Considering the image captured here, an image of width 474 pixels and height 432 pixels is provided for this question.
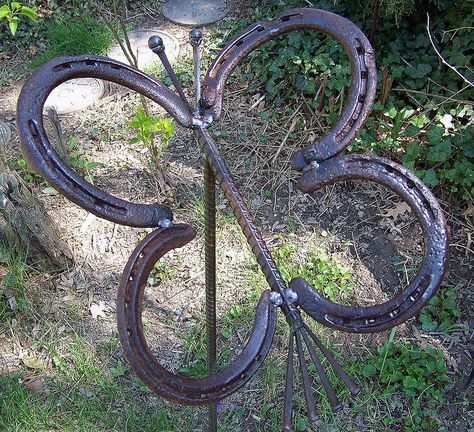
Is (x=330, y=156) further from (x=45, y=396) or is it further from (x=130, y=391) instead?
(x=45, y=396)

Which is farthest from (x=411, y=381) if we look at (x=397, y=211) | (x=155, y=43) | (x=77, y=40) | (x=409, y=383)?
(x=77, y=40)

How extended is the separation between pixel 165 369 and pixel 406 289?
1.51ft

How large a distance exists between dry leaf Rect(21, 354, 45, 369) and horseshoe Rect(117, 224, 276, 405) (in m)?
1.62

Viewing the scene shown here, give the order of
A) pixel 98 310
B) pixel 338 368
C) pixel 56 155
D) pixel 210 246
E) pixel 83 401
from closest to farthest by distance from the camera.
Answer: pixel 338 368, pixel 56 155, pixel 210 246, pixel 83 401, pixel 98 310

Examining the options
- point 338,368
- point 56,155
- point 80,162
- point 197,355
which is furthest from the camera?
point 80,162

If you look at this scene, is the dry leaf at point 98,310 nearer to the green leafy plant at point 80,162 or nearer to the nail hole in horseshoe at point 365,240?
the green leafy plant at point 80,162

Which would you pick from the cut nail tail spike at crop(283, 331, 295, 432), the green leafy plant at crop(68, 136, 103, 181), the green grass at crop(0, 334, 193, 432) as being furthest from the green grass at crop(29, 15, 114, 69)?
the cut nail tail spike at crop(283, 331, 295, 432)

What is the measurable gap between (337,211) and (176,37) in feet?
6.05

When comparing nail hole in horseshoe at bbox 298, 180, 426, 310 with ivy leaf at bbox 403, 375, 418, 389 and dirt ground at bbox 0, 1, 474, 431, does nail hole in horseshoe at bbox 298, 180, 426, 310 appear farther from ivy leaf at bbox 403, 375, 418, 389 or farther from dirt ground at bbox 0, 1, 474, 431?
ivy leaf at bbox 403, 375, 418, 389

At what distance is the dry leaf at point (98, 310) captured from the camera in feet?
8.32

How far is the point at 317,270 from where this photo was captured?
2629mm

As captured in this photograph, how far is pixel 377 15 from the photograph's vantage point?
114 inches

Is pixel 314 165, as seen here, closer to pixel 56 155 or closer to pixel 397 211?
pixel 56 155

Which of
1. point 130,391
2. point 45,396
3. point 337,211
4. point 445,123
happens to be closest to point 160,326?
point 130,391
